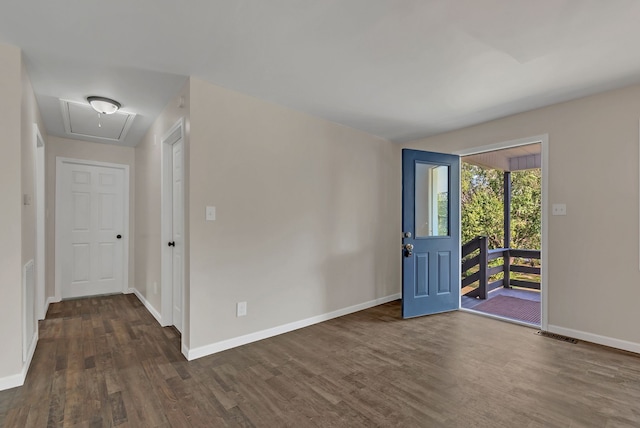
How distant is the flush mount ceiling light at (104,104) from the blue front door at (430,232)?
3.20m

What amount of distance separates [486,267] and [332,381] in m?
3.62

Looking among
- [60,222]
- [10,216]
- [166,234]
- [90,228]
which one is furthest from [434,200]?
[60,222]

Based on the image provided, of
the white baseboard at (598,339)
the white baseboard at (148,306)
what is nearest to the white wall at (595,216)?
the white baseboard at (598,339)

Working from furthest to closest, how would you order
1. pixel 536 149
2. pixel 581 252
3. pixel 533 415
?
pixel 536 149 < pixel 581 252 < pixel 533 415

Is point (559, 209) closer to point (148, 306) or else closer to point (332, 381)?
point (332, 381)

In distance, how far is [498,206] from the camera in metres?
7.05

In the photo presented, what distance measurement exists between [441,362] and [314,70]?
2616 millimetres

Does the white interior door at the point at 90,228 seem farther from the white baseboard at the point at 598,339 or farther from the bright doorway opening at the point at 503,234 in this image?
the white baseboard at the point at 598,339

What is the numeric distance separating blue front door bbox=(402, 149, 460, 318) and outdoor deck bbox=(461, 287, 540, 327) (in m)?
0.56

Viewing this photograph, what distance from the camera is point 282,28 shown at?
1896 millimetres

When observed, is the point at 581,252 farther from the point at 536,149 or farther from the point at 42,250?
the point at 42,250

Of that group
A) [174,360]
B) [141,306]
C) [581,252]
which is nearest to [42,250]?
[141,306]

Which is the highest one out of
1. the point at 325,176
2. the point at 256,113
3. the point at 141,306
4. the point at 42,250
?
the point at 256,113

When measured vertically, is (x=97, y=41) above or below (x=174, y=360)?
above
